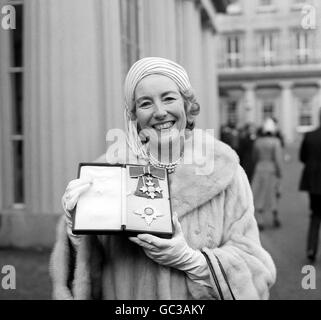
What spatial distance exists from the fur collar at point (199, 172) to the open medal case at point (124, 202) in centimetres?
8

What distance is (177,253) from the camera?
1.34m

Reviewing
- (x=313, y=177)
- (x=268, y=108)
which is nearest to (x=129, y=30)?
(x=313, y=177)

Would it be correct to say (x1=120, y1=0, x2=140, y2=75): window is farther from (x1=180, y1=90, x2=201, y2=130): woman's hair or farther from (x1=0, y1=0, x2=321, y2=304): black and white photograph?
(x1=180, y1=90, x2=201, y2=130): woman's hair

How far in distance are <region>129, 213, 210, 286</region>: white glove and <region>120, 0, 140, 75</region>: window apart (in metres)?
1.37

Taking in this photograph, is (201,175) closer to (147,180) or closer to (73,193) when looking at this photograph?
(147,180)

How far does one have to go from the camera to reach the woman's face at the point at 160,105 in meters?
1.42

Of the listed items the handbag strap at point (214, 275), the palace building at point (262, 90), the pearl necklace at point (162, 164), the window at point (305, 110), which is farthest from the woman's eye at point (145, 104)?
the window at point (305, 110)

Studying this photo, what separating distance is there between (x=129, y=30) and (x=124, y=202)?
1.65m

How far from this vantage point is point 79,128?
267cm

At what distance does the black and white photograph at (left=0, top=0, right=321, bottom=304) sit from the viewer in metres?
1.38

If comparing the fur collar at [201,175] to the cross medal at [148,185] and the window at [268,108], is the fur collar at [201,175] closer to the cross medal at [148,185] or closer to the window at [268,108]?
the cross medal at [148,185]
